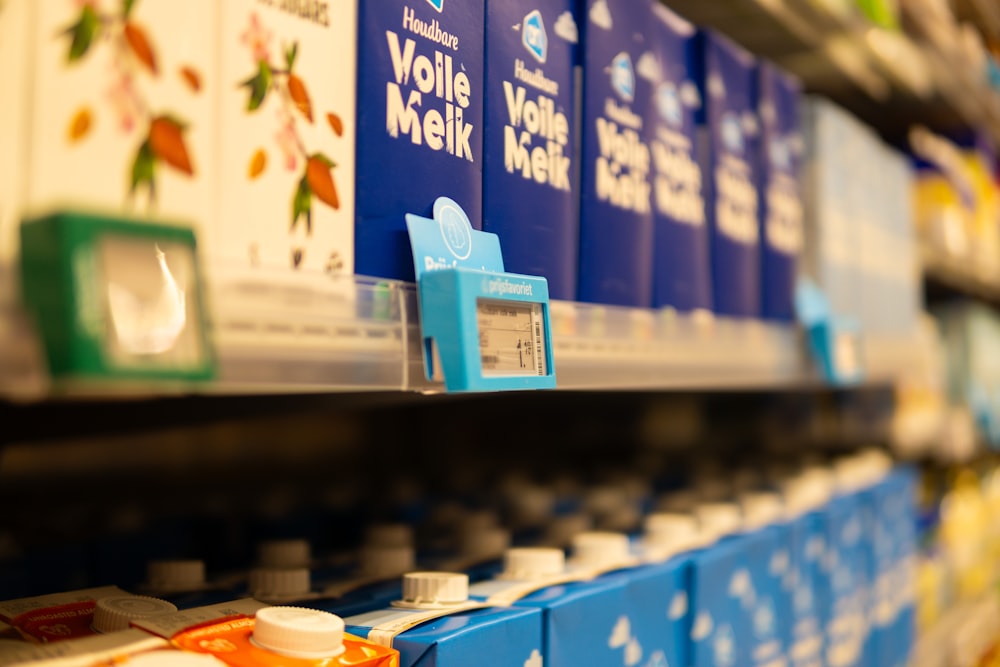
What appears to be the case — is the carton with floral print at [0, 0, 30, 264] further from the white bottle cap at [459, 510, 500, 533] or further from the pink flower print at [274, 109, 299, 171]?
the white bottle cap at [459, 510, 500, 533]

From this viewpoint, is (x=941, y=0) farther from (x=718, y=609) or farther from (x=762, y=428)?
(x=718, y=609)

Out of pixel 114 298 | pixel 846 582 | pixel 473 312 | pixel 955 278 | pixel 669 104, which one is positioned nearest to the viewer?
pixel 114 298

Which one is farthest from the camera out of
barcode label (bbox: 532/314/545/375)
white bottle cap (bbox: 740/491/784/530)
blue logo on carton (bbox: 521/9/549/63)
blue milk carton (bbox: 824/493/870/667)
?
blue milk carton (bbox: 824/493/870/667)

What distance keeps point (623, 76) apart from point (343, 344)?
523mm

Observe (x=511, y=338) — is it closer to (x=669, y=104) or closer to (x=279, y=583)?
(x=279, y=583)

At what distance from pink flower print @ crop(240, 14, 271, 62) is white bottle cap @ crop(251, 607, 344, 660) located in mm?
344

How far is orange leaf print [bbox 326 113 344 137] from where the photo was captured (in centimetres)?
65

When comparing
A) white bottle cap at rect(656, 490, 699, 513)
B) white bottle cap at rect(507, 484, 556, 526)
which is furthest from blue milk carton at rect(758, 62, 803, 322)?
white bottle cap at rect(507, 484, 556, 526)

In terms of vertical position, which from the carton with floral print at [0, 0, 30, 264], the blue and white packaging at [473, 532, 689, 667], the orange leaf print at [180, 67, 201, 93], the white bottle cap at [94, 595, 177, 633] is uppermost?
the orange leaf print at [180, 67, 201, 93]

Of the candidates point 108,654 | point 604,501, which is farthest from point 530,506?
point 108,654

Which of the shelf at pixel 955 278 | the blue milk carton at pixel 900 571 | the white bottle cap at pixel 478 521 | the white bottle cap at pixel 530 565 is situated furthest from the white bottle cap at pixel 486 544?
the shelf at pixel 955 278

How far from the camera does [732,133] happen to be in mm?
1247

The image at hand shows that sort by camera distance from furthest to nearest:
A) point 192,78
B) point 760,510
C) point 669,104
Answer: point 760,510, point 669,104, point 192,78

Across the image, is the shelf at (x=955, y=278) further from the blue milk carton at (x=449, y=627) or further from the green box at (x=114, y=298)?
the green box at (x=114, y=298)
